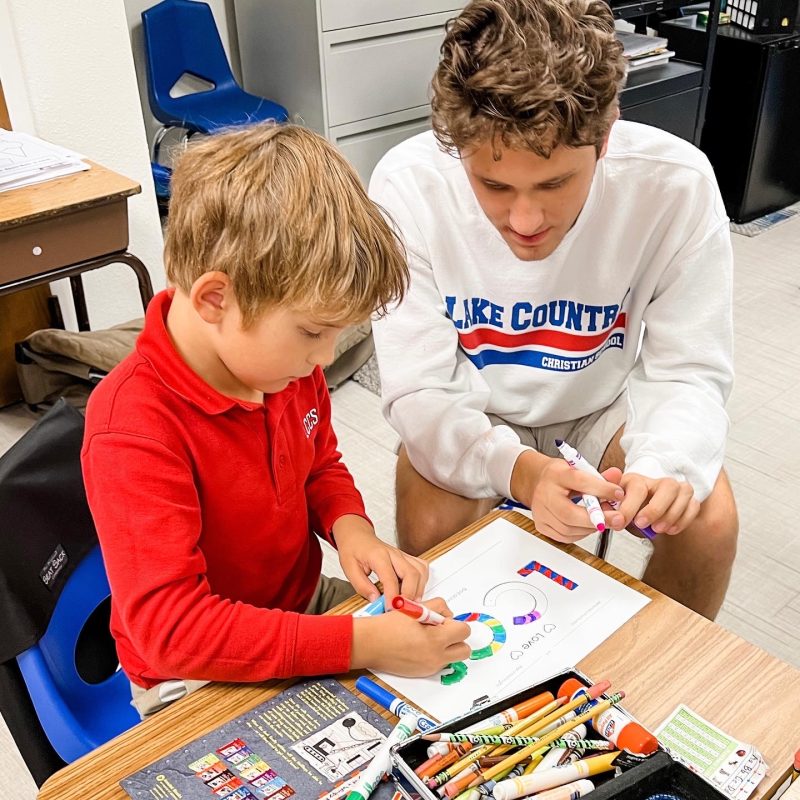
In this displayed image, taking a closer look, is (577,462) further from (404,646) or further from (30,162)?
(30,162)

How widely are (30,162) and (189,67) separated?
154cm

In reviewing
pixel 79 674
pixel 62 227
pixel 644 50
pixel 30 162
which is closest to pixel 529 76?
pixel 79 674

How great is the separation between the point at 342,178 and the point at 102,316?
1.88 metres

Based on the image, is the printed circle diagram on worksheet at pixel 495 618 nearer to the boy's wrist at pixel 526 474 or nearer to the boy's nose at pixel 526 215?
the boy's wrist at pixel 526 474

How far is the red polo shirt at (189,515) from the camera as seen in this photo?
31.6 inches

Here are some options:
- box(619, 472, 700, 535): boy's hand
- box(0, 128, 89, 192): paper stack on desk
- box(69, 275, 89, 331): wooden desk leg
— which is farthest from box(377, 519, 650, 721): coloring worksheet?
box(69, 275, 89, 331): wooden desk leg

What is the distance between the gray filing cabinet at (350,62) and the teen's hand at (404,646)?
2.32 meters

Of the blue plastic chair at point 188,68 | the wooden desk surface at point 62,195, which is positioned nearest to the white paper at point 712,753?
the wooden desk surface at point 62,195

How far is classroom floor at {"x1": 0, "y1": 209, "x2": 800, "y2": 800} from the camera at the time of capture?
1.73 m

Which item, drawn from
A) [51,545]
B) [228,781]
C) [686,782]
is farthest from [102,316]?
[686,782]

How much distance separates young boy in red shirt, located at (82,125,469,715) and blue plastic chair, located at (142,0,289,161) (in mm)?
2394

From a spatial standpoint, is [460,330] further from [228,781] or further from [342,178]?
[228,781]

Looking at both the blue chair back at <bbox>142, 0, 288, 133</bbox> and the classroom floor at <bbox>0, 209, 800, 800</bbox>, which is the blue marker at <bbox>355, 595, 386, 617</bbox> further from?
the blue chair back at <bbox>142, 0, 288, 133</bbox>

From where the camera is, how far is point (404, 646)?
32.1 inches
